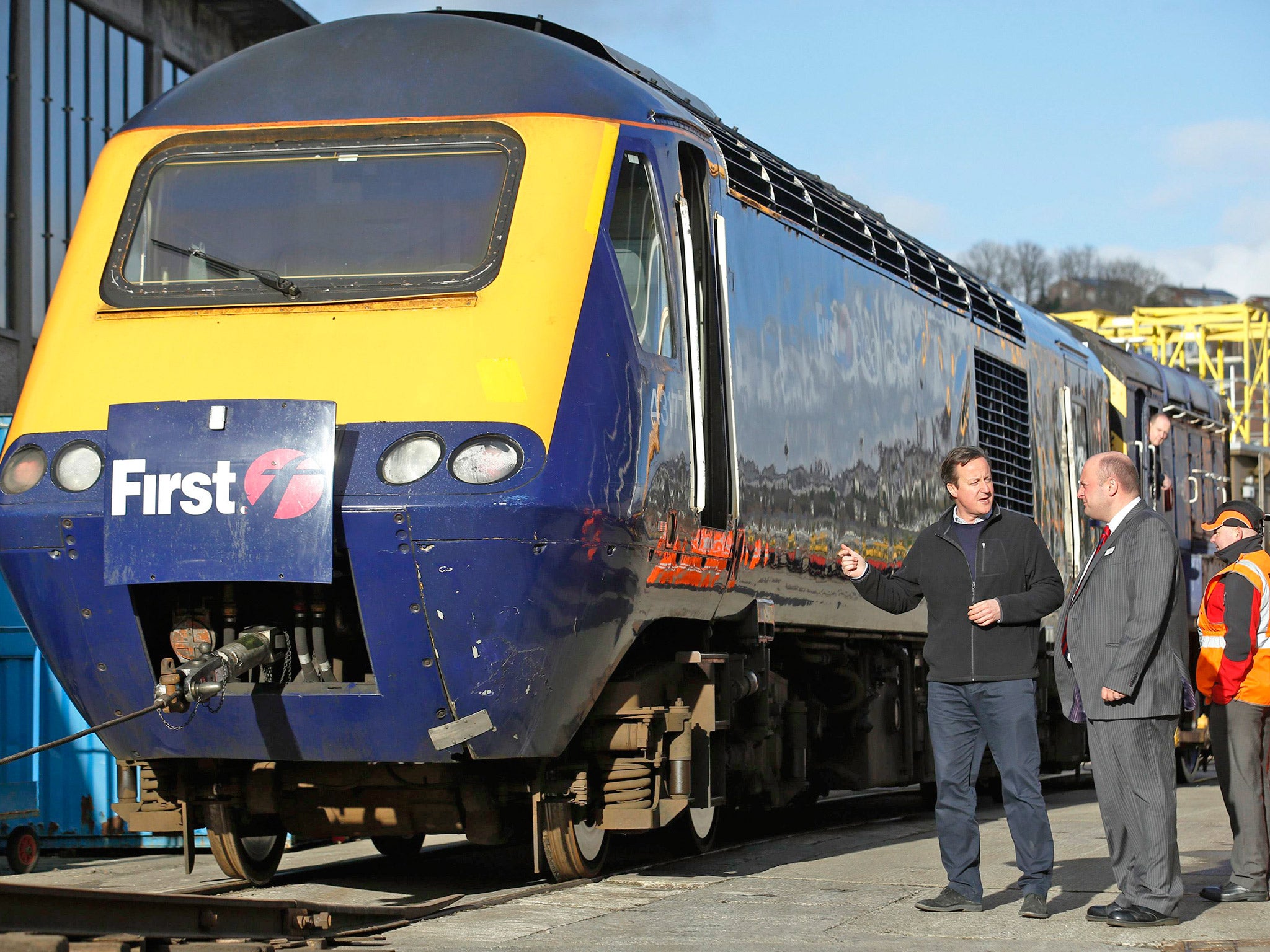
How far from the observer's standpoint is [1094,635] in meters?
7.01

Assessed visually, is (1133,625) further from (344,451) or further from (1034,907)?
(344,451)

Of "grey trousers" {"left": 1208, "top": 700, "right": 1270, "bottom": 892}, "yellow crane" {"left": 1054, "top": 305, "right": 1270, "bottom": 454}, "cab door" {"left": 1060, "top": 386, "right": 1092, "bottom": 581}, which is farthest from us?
"yellow crane" {"left": 1054, "top": 305, "right": 1270, "bottom": 454}

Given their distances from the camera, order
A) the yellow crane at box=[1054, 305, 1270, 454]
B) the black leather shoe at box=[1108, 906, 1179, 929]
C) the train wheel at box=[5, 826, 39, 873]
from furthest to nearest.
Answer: the yellow crane at box=[1054, 305, 1270, 454] < the train wheel at box=[5, 826, 39, 873] < the black leather shoe at box=[1108, 906, 1179, 929]

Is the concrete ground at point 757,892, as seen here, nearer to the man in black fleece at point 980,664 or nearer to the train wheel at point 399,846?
the train wheel at point 399,846

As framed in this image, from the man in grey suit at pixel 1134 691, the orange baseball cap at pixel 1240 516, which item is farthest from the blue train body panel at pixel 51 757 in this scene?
the orange baseball cap at pixel 1240 516

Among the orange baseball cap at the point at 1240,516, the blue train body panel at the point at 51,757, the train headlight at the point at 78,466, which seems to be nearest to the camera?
the train headlight at the point at 78,466

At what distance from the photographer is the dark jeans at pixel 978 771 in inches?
278

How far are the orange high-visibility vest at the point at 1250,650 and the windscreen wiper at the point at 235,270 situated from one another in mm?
4610

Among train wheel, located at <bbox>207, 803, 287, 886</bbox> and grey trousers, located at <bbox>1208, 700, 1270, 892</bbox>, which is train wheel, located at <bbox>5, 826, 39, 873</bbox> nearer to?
train wheel, located at <bbox>207, 803, 287, 886</bbox>

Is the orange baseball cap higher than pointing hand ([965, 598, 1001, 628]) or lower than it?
higher

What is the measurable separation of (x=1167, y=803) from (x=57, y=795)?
21.5ft

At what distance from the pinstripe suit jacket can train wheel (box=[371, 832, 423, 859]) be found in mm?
3873

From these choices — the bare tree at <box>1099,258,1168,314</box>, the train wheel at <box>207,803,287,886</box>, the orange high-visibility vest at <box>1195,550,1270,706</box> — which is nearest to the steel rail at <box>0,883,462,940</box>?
the train wheel at <box>207,803,287,886</box>

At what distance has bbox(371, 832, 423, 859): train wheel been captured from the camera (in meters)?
9.23
